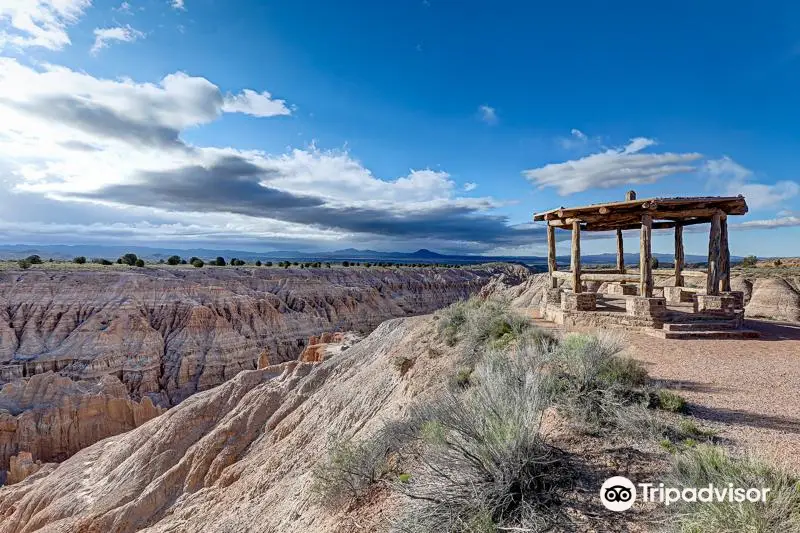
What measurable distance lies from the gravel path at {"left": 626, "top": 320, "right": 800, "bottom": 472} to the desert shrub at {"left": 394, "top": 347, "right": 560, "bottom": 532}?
2361mm

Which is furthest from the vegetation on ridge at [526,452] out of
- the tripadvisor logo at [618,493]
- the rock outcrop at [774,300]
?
the rock outcrop at [774,300]

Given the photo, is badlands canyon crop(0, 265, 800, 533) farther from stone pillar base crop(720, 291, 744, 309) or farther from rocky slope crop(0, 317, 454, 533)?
stone pillar base crop(720, 291, 744, 309)

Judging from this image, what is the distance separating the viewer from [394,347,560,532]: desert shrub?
371 centimetres

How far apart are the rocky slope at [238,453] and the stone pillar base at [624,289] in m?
9.57

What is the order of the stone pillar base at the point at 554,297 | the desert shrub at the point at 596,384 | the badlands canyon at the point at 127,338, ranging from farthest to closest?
the badlands canyon at the point at 127,338, the stone pillar base at the point at 554,297, the desert shrub at the point at 596,384

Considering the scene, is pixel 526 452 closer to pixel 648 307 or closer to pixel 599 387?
pixel 599 387

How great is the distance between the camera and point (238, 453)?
12930mm

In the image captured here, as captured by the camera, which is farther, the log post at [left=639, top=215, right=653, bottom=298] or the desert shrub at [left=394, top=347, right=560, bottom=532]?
the log post at [left=639, top=215, right=653, bottom=298]

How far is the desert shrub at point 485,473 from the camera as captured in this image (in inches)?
146

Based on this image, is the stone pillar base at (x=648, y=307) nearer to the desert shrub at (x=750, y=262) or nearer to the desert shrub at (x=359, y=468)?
the desert shrub at (x=359, y=468)

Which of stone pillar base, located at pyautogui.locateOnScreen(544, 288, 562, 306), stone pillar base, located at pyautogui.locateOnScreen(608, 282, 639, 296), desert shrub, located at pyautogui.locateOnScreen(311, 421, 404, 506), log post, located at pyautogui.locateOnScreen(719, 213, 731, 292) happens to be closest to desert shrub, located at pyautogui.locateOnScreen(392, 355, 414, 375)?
desert shrub, located at pyautogui.locateOnScreen(311, 421, 404, 506)

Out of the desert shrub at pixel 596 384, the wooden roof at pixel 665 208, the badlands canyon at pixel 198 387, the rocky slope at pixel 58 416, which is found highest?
the wooden roof at pixel 665 208

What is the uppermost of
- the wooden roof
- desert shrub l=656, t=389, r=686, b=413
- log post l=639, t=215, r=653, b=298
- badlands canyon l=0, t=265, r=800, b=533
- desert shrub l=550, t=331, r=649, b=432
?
the wooden roof

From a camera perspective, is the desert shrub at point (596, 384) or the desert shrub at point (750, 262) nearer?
the desert shrub at point (596, 384)
